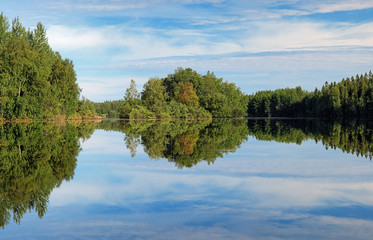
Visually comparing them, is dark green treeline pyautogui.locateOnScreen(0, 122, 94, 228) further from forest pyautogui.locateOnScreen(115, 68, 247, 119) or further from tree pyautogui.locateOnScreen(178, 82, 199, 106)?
tree pyautogui.locateOnScreen(178, 82, 199, 106)

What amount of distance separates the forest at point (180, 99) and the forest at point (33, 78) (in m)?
18.1

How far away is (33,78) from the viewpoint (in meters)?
49.2

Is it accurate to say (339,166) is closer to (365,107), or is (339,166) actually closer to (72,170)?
(72,170)

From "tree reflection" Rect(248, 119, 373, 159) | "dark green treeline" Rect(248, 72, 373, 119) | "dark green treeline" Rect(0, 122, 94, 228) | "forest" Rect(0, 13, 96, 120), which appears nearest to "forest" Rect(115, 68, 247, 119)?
"forest" Rect(0, 13, 96, 120)

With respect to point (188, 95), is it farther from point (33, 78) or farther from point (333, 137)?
point (333, 137)

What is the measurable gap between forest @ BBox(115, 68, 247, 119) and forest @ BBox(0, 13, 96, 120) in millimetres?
18143

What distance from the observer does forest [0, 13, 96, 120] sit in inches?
1834

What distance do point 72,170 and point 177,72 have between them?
74429 mm

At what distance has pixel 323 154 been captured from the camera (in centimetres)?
1405

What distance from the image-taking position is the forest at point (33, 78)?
153ft

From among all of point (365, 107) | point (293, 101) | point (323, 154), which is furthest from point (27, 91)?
point (293, 101)

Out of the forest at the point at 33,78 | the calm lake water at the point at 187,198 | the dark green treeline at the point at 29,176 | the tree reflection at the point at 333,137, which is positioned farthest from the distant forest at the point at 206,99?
the calm lake water at the point at 187,198

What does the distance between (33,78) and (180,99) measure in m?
36.1

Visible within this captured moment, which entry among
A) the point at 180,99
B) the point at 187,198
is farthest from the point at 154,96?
the point at 187,198
